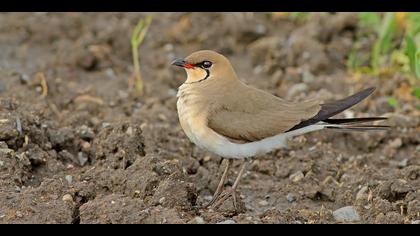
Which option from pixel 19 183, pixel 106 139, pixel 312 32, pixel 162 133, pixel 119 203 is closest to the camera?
pixel 119 203

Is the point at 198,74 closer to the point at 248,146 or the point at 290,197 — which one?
the point at 248,146

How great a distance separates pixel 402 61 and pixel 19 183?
4.13 m

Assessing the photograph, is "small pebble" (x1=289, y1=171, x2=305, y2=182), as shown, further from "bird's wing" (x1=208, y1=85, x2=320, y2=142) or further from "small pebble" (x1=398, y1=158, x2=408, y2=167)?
"small pebble" (x1=398, y1=158, x2=408, y2=167)

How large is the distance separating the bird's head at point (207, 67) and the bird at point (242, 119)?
0.03 m

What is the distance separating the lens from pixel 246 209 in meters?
5.32

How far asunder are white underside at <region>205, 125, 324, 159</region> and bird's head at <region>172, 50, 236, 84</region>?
512 millimetres

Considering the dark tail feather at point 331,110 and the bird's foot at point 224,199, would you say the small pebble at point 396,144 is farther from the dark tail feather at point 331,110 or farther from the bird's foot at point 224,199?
the bird's foot at point 224,199

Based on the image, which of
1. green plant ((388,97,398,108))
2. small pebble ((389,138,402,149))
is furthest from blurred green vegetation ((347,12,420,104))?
small pebble ((389,138,402,149))

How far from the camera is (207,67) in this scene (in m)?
5.41

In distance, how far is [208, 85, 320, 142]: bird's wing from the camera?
5055 mm

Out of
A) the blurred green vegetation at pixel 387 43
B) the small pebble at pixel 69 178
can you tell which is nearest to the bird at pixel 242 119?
the small pebble at pixel 69 178

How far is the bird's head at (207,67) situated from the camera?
5.39 meters
